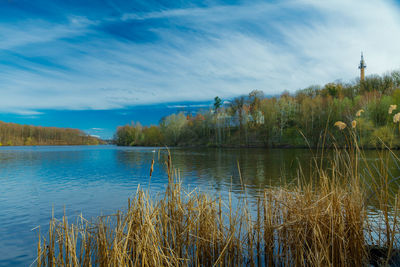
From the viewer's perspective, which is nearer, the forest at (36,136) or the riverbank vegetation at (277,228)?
the riverbank vegetation at (277,228)

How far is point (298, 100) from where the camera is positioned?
71.2 metres

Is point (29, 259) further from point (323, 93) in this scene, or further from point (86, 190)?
point (323, 93)

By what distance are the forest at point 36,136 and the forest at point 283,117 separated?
77490mm

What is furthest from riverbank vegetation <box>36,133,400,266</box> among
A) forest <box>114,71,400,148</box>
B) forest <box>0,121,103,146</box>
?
forest <box>0,121,103,146</box>

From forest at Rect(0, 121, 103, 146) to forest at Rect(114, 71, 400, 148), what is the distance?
77490 millimetres

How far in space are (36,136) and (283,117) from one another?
135199 millimetres

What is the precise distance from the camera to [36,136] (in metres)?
141

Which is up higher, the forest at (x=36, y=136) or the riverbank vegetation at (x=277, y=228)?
the forest at (x=36, y=136)

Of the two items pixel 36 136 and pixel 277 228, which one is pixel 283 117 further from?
pixel 36 136

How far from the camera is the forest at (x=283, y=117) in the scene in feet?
160

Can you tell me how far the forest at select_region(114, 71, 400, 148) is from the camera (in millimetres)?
48844

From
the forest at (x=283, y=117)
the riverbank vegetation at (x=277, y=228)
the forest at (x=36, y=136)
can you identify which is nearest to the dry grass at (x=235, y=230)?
the riverbank vegetation at (x=277, y=228)

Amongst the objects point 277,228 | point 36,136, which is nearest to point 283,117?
point 277,228

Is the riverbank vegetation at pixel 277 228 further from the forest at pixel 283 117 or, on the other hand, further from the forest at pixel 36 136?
the forest at pixel 36 136
